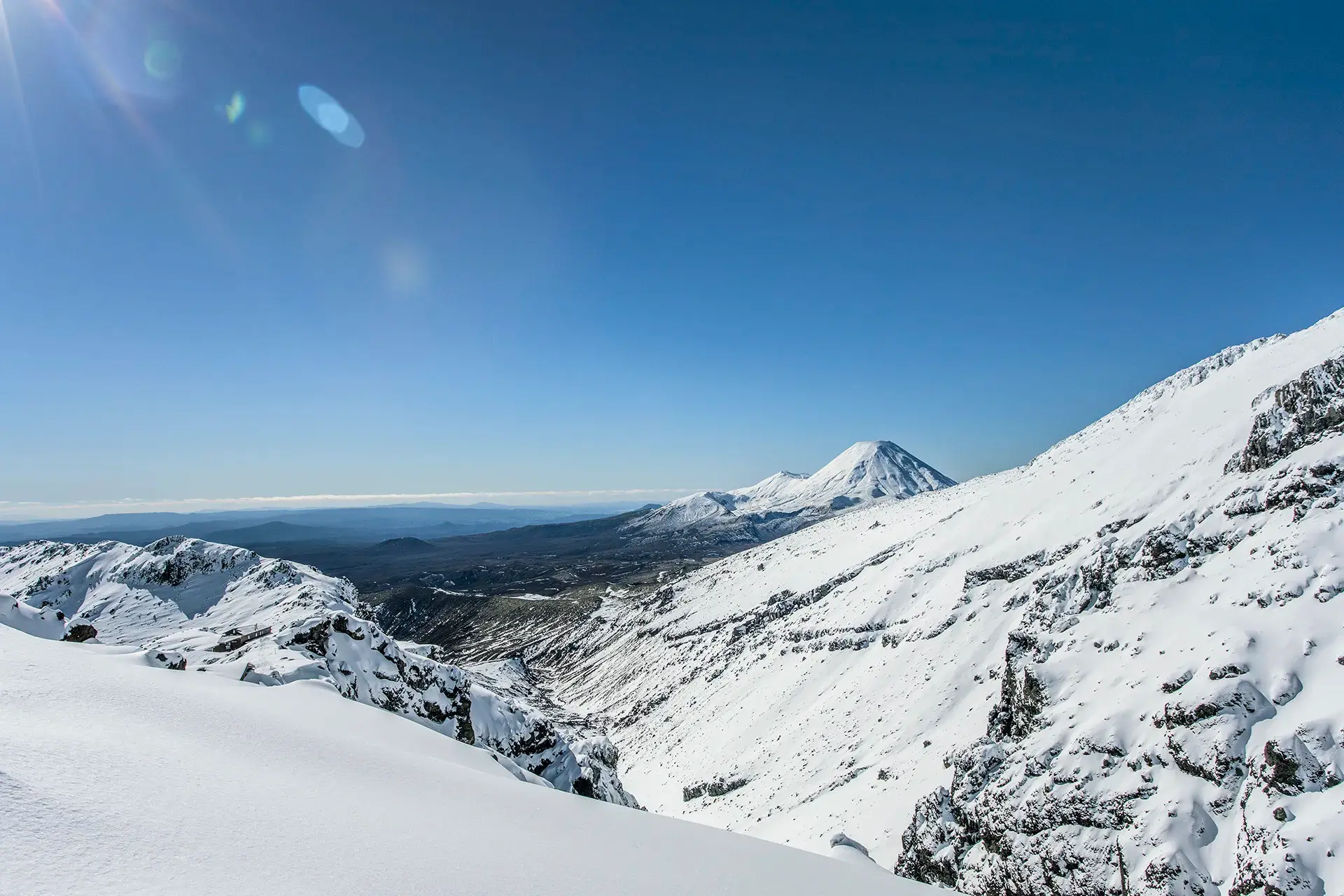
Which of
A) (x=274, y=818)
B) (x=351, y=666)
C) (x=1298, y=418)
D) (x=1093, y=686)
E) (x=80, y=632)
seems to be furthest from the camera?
(x=1298, y=418)

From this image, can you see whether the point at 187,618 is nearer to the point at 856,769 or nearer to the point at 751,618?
the point at 751,618

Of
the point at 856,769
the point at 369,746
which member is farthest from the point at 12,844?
the point at 856,769

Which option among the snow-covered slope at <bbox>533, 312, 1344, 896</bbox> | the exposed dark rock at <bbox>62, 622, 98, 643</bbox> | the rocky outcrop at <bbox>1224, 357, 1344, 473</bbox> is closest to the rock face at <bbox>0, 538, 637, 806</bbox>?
the exposed dark rock at <bbox>62, 622, 98, 643</bbox>

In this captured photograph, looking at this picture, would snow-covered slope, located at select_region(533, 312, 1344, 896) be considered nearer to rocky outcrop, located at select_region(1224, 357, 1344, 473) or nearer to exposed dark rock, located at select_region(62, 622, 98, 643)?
rocky outcrop, located at select_region(1224, 357, 1344, 473)

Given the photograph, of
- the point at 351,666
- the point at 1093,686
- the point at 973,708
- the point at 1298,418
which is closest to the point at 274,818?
the point at 351,666

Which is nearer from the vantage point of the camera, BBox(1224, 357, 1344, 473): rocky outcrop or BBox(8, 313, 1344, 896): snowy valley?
BBox(8, 313, 1344, 896): snowy valley

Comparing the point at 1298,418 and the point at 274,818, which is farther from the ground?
the point at 1298,418

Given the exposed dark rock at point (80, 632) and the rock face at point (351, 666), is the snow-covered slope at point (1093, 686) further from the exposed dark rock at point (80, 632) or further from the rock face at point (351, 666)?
the exposed dark rock at point (80, 632)

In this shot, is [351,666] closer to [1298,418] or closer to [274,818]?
[274,818]
